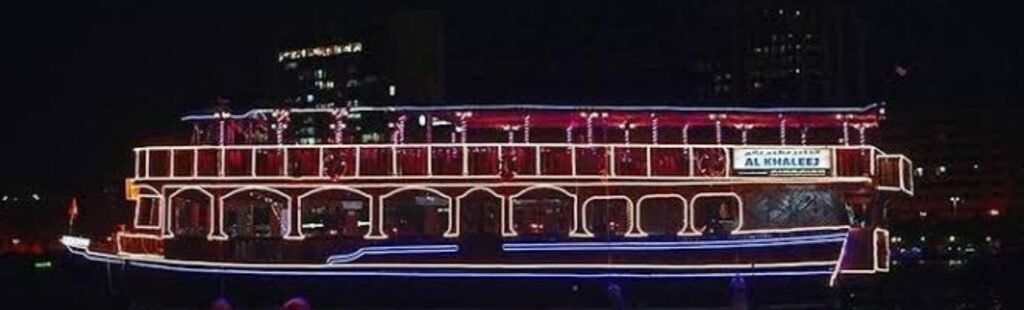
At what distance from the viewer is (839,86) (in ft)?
202

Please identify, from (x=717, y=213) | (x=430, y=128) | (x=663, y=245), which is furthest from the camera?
(x=430, y=128)

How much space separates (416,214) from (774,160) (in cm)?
713

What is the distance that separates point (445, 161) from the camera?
30.5 metres

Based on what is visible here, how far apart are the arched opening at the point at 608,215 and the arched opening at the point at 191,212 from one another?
748 cm

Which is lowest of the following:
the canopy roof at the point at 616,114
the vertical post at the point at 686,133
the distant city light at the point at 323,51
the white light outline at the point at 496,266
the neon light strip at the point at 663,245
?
the white light outline at the point at 496,266

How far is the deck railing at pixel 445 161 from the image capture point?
100 ft

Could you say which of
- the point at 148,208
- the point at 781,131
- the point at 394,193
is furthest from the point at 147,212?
the point at 781,131

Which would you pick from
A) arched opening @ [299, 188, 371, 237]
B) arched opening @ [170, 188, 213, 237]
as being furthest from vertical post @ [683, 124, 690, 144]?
arched opening @ [170, 188, 213, 237]

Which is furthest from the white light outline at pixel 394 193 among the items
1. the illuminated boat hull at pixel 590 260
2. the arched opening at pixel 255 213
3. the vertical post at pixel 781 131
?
the vertical post at pixel 781 131

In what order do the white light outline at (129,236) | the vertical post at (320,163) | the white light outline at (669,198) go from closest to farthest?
1. the vertical post at (320,163)
2. the white light outline at (669,198)
3. the white light outline at (129,236)

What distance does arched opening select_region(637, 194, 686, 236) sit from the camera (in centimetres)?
3108

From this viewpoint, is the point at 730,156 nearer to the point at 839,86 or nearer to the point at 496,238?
the point at 496,238

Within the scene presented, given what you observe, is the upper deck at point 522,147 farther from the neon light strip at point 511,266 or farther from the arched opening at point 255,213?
the neon light strip at point 511,266

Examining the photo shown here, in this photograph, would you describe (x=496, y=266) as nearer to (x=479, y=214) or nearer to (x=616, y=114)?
(x=479, y=214)
